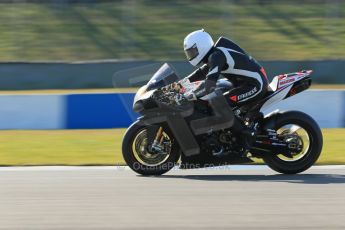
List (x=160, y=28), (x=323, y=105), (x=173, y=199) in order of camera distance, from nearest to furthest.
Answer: (x=173, y=199), (x=323, y=105), (x=160, y=28)

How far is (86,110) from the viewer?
12719mm

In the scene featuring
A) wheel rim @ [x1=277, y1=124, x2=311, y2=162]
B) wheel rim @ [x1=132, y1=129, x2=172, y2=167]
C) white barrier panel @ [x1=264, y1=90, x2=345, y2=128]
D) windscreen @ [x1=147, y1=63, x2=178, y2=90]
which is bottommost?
white barrier panel @ [x1=264, y1=90, x2=345, y2=128]

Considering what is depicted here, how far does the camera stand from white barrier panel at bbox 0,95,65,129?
41.4ft

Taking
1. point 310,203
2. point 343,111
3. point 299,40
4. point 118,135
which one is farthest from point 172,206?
point 299,40

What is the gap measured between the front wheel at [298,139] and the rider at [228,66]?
0.42m

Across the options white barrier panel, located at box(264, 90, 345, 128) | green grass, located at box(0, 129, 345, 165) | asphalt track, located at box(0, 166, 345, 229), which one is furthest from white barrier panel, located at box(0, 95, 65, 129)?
asphalt track, located at box(0, 166, 345, 229)

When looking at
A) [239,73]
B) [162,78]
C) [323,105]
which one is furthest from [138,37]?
[162,78]

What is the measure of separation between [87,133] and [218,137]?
4.93 m

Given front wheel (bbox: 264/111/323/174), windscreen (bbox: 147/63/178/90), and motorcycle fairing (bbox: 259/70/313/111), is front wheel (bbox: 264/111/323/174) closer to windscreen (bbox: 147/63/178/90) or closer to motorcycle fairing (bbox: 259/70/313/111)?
motorcycle fairing (bbox: 259/70/313/111)

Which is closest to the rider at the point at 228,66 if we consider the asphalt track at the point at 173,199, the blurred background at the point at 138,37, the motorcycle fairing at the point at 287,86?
the motorcycle fairing at the point at 287,86

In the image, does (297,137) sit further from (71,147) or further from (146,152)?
(71,147)

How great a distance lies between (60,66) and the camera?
1778 centimetres

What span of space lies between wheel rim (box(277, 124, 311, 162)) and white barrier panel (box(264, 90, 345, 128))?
16.3 feet

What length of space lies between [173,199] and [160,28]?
13.9 m
